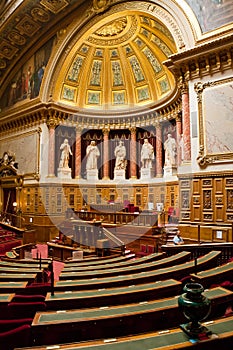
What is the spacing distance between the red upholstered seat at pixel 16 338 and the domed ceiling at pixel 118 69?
16818 mm

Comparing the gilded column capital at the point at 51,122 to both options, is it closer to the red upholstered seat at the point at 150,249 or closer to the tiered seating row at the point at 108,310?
the red upholstered seat at the point at 150,249

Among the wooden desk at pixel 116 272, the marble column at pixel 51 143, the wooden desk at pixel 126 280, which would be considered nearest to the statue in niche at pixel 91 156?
the marble column at pixel 51 143

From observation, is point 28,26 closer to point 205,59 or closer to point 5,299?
point 205,59

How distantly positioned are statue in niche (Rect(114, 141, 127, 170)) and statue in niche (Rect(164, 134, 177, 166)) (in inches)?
135

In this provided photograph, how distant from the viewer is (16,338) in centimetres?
269

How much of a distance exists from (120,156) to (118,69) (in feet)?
20.8

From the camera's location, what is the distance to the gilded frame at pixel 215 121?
10.4 metres

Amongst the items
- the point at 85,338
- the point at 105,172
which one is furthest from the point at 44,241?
the point at 85,338

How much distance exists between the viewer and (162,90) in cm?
1859

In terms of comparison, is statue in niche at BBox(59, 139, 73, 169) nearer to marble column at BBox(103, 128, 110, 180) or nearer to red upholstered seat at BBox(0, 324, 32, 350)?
marble column at BBox(103, 128, 110, 180)

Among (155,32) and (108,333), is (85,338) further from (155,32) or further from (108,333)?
(155,32)

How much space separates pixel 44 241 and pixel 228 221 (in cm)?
1128

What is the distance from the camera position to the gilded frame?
34.0ft

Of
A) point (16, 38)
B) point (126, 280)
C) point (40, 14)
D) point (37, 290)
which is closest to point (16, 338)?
point (37, 290)
